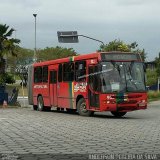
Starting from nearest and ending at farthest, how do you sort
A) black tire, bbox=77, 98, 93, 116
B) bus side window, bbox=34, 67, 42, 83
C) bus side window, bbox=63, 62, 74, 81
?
black tire, bbox=77, 98, 93, 116
bus side window, bbox=63, 62, 74, 81
bus side window, bbox=34, 67, 42, 83

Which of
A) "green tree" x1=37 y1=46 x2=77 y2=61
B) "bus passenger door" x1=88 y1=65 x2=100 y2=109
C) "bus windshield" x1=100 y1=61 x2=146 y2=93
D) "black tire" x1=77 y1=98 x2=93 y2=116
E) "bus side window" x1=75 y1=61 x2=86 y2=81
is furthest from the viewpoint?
"green tree" x1=37 y1=46 x2=77 y2=61

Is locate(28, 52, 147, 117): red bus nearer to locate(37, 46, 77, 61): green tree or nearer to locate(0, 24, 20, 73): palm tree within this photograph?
locate(0, 24, 20, 73): palm tree

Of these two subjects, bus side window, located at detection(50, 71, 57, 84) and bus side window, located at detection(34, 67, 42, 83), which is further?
bus side window, located at detection(34, 67, 42, 83)

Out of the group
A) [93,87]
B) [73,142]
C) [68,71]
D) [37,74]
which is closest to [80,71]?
[68,71]

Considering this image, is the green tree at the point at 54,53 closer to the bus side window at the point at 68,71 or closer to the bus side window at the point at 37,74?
the bus side window at the point at 37,74

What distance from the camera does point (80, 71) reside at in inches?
940

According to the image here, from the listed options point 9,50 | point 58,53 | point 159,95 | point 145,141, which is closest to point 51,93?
point 9,50

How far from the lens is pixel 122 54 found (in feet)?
74.9

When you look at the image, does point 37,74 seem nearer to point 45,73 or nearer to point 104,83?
point 45,73

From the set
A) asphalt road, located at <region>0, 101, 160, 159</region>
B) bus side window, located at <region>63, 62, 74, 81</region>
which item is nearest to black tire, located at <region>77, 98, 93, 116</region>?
bus side window, located at <region>63, 62, 74, 81</region>

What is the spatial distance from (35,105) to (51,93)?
343 centimetres

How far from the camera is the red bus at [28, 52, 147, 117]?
71.9 feet

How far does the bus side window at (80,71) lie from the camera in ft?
77.0

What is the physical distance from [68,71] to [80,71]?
1542 millimetres
